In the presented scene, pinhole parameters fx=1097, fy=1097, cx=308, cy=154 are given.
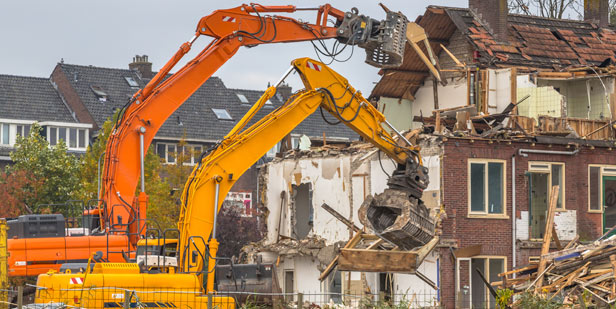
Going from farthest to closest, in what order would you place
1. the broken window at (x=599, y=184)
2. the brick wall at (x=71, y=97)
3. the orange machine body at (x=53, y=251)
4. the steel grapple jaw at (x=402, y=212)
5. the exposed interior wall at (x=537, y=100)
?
the brick wall at (x=71, y=97) → the exposed interior wall at (x=537, y=100) → the broken window at (x=599, y=184) → the steel grapple jaw at (x=402, y=212) → the orange machine body at (x=53, y=251)

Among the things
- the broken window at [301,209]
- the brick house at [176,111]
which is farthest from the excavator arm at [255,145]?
the brick house at [176,111]

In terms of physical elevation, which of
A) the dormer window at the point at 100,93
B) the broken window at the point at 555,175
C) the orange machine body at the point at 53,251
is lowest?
the orange machine body at the point at 53,251

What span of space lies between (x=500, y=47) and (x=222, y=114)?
3016cm

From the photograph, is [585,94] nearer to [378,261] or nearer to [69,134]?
[378,261]

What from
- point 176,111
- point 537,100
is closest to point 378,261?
point 537,100

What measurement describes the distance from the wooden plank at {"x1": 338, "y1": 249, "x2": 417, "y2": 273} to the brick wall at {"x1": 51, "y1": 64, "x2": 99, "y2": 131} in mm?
37491

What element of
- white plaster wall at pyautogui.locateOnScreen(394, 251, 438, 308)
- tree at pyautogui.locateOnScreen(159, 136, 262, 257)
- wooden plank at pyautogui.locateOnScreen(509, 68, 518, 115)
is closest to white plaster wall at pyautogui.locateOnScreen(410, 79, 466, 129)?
wooden plank at pyautogui.locateOnScreen(509, 68, 518, 115)

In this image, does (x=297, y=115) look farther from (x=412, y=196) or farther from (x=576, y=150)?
(x=576, y=150)

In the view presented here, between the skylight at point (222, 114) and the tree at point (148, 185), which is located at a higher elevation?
the skylight at point (222, 114)

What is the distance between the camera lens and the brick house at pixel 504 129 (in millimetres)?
29078

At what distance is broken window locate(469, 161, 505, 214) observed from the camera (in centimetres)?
2945

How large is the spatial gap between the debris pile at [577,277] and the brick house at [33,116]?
39.4m

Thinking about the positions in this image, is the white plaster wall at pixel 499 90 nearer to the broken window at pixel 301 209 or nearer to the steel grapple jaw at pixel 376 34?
the broken window at pixel 301 209

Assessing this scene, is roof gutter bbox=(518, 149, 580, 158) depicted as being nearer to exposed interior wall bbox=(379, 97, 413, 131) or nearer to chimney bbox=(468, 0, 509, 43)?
chimney bbox=(468, 0, 509, 43)
